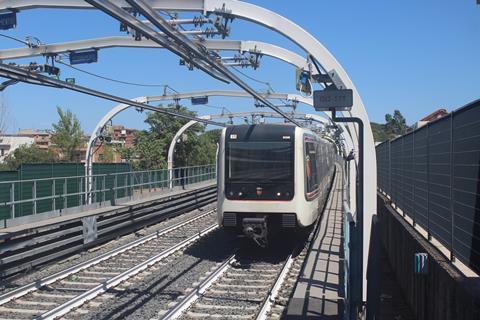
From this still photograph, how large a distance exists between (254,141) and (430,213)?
5.69 metres

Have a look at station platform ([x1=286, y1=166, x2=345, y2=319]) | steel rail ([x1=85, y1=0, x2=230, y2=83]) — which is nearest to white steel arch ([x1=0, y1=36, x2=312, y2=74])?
steel rail ([x1=85, y1=0, x2=230, y2=83])

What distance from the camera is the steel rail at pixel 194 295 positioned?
789cm

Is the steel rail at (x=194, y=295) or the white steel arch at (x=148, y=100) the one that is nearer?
the steel rail at (x=194, y=295)

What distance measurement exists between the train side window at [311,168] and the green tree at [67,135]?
1372 inches

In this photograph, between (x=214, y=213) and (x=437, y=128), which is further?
(x=214, y=213)

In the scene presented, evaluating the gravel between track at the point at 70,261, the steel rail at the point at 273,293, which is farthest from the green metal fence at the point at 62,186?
the steel rail at the point at 273,293

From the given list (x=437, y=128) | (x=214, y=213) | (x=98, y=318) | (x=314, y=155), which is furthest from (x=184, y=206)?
(x=437, y=128)

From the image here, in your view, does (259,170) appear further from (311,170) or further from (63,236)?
(63,236)

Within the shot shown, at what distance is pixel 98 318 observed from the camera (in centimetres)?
781

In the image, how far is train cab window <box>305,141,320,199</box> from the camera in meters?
13.1

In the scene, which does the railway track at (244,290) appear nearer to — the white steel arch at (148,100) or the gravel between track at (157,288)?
the gravel between track at (157,288)

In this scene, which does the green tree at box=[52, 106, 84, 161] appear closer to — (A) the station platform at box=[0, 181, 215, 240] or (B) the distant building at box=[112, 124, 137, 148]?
(B) the distant building at box=[112, 124, 137, 148]

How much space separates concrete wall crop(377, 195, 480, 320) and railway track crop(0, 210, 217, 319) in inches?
199

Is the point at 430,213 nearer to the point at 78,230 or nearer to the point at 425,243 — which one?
the point at 425,243
